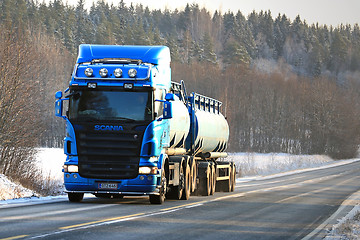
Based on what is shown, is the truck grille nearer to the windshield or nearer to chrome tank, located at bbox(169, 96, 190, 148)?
the windshield

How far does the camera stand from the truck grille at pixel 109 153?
55.5 ft

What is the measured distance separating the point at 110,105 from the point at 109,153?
4.12 feet

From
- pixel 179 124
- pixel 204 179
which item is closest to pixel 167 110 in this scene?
pixel 179 124

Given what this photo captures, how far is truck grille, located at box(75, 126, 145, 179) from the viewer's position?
55.5 ft

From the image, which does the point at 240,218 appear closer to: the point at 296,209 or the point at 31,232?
the point at 296,209

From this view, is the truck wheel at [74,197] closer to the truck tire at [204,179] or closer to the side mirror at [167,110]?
the side mirror at [167,110]

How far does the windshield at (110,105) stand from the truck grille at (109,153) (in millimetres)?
382

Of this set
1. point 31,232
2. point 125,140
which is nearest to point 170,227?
point 31,232

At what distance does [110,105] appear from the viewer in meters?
17.1

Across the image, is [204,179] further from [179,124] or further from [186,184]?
[179,124]

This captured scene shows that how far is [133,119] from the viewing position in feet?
55.9

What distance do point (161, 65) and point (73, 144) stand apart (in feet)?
12.4

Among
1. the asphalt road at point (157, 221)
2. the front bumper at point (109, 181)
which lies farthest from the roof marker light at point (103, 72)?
the asphalt road at point (157, 221)

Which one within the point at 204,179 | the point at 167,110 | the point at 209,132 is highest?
the point at 167,110
